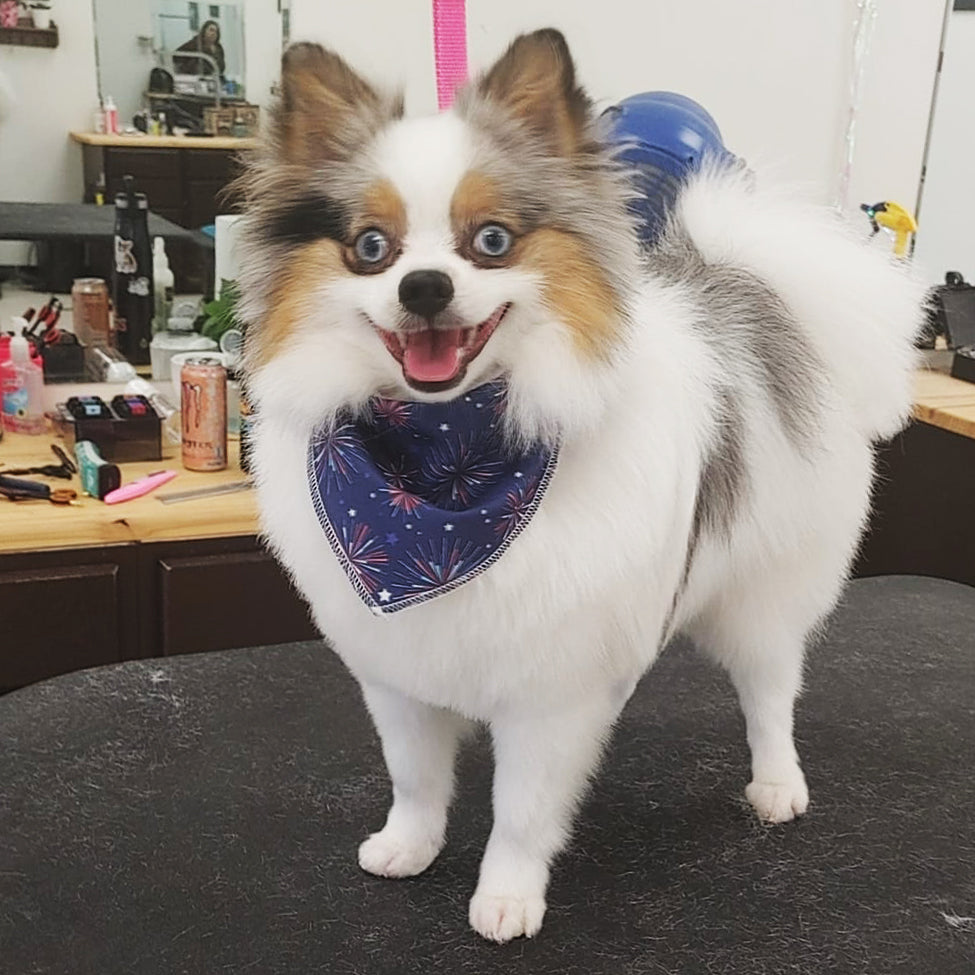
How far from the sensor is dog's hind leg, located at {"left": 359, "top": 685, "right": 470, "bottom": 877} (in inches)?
44.6

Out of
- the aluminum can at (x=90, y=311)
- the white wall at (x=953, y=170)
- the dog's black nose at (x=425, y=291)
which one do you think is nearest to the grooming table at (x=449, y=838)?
the dog's black nose at (x=425, y=291)

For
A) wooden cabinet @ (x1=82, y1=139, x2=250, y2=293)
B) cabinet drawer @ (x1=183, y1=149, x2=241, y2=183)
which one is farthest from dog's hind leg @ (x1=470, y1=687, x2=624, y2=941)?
cabinet drawer @ (x1=183, y1=149, x2=241, y2=183)

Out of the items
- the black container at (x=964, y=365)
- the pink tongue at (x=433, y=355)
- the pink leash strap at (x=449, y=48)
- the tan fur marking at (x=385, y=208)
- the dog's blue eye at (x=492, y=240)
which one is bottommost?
the black container at (x=964, y=365)

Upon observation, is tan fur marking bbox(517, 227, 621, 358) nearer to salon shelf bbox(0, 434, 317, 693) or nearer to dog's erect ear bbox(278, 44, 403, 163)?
dog's erect ear bbox(278, 44, 403, 163)

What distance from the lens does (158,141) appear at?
6.74ft

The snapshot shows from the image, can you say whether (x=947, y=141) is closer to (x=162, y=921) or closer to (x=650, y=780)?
(x=650, y=780)

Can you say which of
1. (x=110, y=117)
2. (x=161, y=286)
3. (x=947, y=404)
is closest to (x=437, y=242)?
(x=110, y=117)

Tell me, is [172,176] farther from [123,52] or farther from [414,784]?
[414,784]

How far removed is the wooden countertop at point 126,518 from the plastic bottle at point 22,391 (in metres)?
0.15

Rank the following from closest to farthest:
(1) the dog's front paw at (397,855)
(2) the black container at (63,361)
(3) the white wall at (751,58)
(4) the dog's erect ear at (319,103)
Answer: (4) the dog's erect ear at (319,103)
(1) the dog's front paw at (397,855)
(2) the black container at (63,361)
(3) the white wall at (751,58)

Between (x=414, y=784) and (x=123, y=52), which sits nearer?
(x=414, y=784)

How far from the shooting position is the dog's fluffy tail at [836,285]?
1249 millimetres

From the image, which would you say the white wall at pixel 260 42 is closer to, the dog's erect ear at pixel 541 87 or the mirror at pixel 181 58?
the mirror at pixel 181 58

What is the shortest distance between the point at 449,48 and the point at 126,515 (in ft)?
3.18
